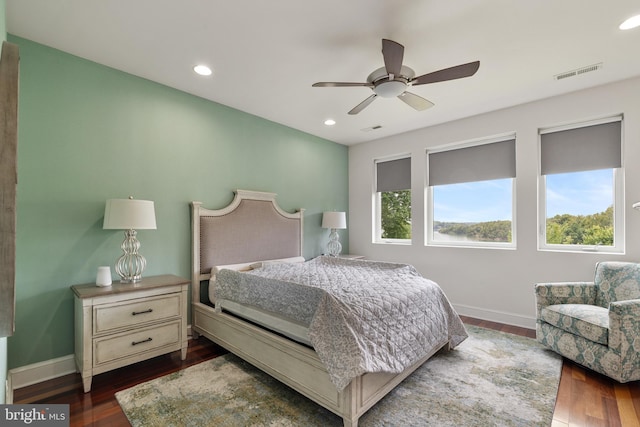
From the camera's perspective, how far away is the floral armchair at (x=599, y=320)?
220 centimetres

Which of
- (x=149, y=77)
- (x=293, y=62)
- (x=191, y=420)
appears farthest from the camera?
(x=149, y=77)

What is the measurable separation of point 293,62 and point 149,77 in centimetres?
146

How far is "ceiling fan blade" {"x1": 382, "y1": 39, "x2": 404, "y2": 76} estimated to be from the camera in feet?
6.21

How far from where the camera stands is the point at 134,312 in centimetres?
240

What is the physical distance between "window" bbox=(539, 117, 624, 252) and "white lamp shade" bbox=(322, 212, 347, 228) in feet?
8.37

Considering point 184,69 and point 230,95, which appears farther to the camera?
point 230,95

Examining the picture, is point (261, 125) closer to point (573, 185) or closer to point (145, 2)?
point (145, 2)

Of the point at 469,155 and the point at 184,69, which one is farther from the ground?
the point at 184,69

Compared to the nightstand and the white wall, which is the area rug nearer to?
the nightstand

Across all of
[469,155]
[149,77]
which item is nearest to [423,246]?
[469,155]

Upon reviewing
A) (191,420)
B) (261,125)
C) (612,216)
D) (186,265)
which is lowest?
(191,420)

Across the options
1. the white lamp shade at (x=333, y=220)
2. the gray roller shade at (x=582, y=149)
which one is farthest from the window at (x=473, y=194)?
the white lamp shade at (x=333, y=220)

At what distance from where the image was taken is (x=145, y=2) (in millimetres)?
1937

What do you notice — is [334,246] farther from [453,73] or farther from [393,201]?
[453,73]
